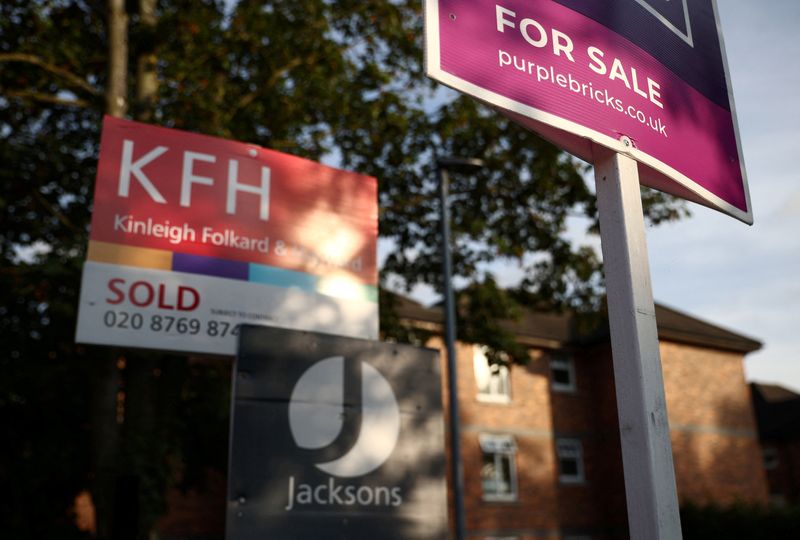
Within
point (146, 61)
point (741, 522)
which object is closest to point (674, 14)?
point (146, 61)

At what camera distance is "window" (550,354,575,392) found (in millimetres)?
29672

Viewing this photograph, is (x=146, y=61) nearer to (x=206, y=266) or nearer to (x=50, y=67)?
(x=50, y=67)

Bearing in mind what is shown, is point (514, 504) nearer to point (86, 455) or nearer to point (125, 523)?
point (86, 455)

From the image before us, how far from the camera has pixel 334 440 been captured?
476 centimetres

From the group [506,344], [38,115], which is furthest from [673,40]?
[38,115]

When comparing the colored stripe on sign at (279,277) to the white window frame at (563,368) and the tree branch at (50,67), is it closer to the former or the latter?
the tree branch at (50,67)

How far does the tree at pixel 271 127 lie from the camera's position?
13.7m

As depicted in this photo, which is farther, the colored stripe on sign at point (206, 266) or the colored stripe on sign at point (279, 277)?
the colored stripe on sign at point (279, 277)

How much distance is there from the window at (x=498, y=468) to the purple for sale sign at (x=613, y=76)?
2396 cm

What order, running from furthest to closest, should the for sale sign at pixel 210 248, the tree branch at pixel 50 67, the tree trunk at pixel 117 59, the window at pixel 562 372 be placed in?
the window at pixel 562 372, the tree branch at pixel 50 67, the tree trunk at pixel 117 59, the for sale sign at pixel 210 248

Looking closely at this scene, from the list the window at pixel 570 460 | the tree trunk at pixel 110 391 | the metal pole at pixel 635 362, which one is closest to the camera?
the metal pole at pixel 635 362

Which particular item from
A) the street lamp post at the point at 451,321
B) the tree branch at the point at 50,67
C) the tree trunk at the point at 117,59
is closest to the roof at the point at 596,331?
the street lamp post at the point at 451,321

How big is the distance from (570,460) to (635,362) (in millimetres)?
27550

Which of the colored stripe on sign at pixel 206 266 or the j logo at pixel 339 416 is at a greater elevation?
the colored stripe on sign at pixel 206 266
